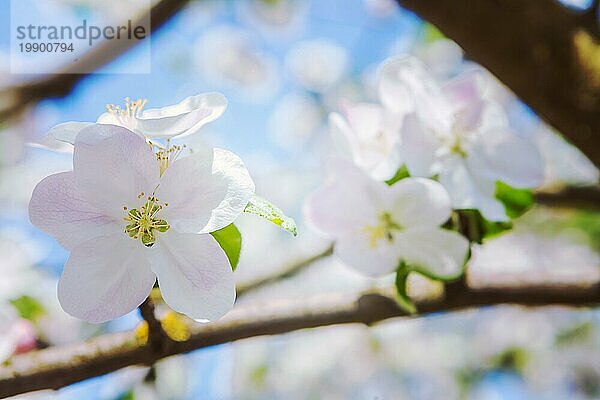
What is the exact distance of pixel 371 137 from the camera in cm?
53

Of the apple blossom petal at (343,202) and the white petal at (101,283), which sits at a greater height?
the white petal at (101,283)

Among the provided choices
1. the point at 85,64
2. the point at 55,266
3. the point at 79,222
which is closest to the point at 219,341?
the point at 79,222

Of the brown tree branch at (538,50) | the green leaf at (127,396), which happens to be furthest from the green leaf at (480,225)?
the green leaf at (127,396)

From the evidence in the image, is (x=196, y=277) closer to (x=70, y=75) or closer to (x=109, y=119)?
(x=109, y=119)

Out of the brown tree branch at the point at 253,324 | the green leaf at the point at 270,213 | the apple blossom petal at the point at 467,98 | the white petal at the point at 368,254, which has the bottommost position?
the brown tree branch at the point at 253,324

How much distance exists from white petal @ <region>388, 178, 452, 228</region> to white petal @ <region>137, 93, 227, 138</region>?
17 cm

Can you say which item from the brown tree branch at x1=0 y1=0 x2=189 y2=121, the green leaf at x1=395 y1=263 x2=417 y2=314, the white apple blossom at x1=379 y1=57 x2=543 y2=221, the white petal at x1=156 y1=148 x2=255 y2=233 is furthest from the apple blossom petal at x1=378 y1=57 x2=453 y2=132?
the brown tree branch at x1=0 y1=0 x2=189 y2=121

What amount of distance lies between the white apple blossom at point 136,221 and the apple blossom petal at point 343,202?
0.15m

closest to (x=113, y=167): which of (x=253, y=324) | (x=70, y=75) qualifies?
(x=253, y=324)

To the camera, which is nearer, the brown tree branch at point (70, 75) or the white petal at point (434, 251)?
the white petal at point (434, 251)

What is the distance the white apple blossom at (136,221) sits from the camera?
0.34 meters

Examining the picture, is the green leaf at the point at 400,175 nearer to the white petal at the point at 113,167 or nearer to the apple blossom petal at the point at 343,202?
the apple blossom petal at the point at 343,202

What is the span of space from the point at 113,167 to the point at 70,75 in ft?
2.08

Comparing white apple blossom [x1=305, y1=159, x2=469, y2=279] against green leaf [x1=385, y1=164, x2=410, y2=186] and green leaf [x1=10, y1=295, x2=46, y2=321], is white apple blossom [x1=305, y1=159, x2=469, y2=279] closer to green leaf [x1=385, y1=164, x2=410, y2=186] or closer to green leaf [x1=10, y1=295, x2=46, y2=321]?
green leaf [x1=385, y1=164, x2=410, y2=186]
